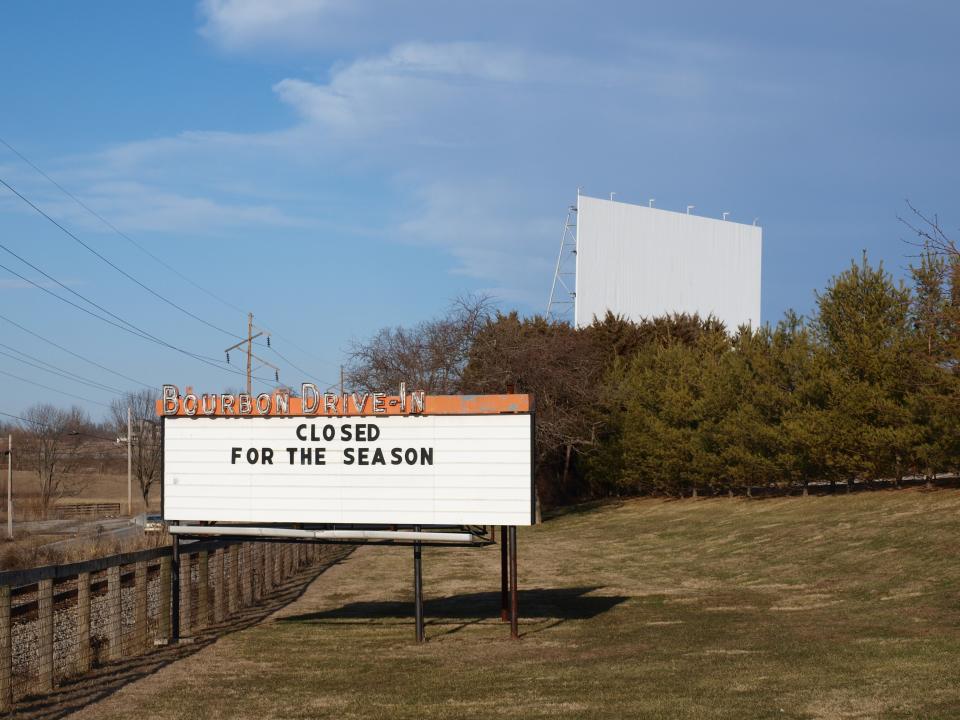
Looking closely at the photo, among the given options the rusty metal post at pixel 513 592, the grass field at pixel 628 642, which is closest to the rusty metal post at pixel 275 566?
the grass field at pixel 628 642

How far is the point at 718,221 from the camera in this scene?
91.5m

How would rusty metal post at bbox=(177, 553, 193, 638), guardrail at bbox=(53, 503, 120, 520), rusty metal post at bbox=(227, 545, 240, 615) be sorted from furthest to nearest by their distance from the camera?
guardrail at bbox=(53, 503, 120, 520)
rusty metal post at bbox=(227, 545, 240, 615)
rusty metal post at bbox=(177, 553, 193, 638)

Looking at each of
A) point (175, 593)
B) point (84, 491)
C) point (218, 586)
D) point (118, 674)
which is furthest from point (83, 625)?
point (84, 491)

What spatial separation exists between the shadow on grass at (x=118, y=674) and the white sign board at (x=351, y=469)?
7.02 feet

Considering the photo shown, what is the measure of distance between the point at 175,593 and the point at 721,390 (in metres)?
35.6

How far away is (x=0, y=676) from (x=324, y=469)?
6.82 metres

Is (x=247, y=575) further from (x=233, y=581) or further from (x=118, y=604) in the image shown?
(x=118, y=604)

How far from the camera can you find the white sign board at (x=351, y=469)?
1694cm

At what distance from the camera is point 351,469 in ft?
57.4

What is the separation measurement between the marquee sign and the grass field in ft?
6.81

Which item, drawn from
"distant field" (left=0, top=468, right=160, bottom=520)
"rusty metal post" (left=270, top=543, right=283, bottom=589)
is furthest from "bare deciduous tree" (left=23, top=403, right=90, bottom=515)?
"rusty metal post" (left=270, top=543, right=283, bottom=589)

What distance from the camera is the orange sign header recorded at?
17.1 m

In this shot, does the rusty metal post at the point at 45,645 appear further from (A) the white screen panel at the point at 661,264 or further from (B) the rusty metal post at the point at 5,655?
(A) the white screen panel at the point at 661,264

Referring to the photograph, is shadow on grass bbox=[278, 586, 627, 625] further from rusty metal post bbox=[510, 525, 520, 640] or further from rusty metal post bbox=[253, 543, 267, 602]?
rusty metal post bbox=[510, 525, 520, 640]
